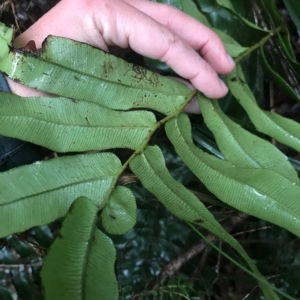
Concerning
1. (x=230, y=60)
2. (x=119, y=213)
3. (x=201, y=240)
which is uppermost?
(x=230, y=60)

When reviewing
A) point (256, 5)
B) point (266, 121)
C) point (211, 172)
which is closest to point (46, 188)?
point (211, 172)

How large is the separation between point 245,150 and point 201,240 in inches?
14.4

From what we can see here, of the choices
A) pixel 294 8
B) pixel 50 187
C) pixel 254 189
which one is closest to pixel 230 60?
pixel 294 8

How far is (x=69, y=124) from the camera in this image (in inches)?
21.3

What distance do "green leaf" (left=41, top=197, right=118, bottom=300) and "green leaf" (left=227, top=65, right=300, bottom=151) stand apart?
345 mm

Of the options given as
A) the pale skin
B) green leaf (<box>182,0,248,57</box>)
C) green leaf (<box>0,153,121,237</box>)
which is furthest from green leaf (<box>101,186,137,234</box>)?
green leaf (<box>182,0,248,57</box>)

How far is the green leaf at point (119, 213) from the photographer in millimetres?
511

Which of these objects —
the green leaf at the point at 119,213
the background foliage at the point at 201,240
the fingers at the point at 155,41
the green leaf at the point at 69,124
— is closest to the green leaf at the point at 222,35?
the background foliage at the point at 201,240

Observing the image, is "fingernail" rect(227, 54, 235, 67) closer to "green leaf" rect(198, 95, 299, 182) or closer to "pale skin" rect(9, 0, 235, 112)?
"pale skin" rect(9, 0, 235, 112)

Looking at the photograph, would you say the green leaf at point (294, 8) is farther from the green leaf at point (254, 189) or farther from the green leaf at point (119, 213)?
the green leaf at point (119, 213)

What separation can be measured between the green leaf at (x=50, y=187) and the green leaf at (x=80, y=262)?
0.03m

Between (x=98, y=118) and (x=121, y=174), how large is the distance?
9 centimetres

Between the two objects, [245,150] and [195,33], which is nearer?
[245,150]

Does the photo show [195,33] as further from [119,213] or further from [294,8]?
[119,213]
